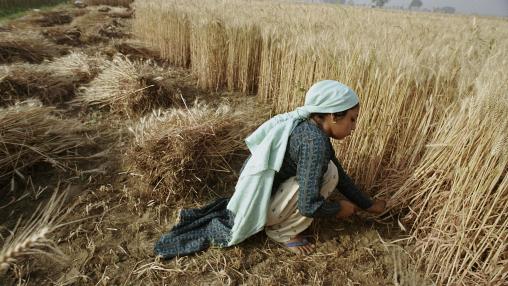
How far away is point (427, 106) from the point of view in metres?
1.63

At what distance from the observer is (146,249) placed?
1718 mm

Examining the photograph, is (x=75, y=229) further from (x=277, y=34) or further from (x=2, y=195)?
(x=277, y=34)

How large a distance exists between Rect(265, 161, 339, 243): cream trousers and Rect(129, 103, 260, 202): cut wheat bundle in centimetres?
65

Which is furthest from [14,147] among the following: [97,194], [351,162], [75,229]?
[351,162]

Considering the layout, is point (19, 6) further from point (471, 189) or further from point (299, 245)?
point (471, 189)

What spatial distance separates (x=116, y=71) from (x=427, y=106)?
298 cm

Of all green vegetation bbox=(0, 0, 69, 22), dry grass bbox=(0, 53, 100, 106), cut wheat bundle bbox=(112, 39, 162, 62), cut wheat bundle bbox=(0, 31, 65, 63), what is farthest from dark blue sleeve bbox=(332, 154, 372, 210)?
green vegetation bbox=(0, 0, 69, 22)

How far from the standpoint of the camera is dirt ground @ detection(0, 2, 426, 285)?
5.09 feet

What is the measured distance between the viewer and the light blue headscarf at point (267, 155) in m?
1.45

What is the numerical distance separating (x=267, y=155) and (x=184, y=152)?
2.56 ft

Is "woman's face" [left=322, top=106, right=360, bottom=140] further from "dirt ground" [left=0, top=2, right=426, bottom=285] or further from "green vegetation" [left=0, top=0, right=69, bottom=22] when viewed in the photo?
"green vegetation" [left=0, top=0, right=69, bottom=22]

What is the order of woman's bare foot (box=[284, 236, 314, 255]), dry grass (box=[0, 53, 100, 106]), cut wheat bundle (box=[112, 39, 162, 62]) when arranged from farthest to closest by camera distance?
cut wheat bundle (box=[112, 39, 162, 62]) → dry grass (box=[0, 53, 100, 106]) → woman's bare foot (box=[284, 236, 314, 255])

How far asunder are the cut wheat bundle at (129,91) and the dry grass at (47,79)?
0.72ft

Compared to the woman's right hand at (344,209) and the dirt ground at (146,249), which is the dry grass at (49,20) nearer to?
the dirt ground at (146,249)
